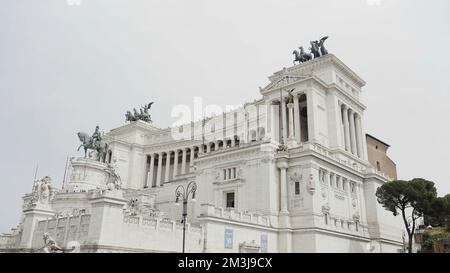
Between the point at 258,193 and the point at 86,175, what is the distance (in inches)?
1211

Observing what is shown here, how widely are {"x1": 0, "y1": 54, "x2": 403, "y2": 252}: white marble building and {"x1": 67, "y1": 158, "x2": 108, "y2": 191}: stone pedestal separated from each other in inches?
6.1

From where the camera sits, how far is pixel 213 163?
45906 mm

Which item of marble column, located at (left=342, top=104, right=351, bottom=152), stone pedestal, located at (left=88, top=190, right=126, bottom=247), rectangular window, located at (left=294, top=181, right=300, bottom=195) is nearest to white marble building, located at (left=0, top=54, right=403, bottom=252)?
stone pedestal, located at (left=88, top=190, right=126, bottom=247)

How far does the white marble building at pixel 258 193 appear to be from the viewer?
92.3 feet

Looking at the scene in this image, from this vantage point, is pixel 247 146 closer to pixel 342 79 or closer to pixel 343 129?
pixel 343 129

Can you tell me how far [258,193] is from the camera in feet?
135

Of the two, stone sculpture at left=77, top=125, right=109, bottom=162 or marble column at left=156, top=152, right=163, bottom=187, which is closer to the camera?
stone sculpture at left=77, top=125, right=109, bottom=162

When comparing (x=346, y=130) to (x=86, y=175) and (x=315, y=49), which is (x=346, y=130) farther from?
(x=86, y=175)

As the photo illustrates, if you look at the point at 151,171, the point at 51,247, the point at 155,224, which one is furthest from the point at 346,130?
the point at 51,247

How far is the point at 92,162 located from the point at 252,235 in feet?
113

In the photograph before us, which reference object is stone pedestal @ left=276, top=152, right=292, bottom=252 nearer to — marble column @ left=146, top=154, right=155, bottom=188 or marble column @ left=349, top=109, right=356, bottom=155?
marble column @ left=349, top=109, right=356, bottom=155

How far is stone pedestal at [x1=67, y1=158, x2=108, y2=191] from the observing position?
58031 mm
